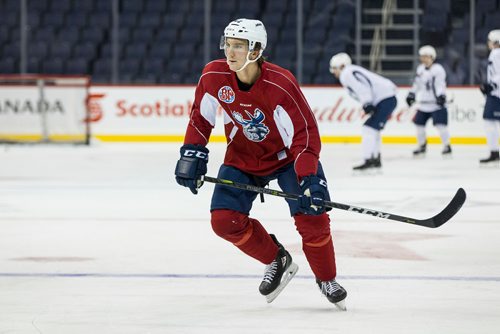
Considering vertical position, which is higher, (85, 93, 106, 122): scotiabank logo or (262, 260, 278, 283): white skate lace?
(262, 260, 278, 283): white skate lace

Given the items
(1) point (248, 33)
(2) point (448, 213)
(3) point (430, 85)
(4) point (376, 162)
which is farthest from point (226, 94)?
(3) point (430, 85)

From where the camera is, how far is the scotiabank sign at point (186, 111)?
53.0 ft

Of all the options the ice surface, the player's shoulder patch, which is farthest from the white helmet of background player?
the ice surface

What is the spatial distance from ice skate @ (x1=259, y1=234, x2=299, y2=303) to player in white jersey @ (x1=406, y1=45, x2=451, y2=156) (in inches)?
366

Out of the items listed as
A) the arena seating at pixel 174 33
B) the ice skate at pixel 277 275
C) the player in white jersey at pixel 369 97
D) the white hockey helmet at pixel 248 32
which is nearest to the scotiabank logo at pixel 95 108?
the arena seating at pixel 174 33

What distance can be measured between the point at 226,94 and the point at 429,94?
32.8 ft

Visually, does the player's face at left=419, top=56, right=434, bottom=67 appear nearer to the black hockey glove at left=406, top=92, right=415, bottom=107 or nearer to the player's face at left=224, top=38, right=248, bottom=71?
the black hockey glove at left=406, top=92, right=415, bottom=107

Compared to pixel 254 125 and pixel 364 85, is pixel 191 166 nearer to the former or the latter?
pixel 254 125

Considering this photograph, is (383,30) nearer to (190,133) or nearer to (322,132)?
(322,132)

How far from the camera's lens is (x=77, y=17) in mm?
17453

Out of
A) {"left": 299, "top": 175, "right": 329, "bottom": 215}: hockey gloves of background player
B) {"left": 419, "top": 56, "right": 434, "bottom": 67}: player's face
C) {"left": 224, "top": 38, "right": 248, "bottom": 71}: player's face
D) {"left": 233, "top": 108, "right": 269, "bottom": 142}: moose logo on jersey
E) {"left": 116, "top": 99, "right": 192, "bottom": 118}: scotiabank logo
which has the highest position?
{"left": 224, "top": 38, "right": 248, "bottom": 71}: player's face

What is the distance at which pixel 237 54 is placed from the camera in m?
4.28

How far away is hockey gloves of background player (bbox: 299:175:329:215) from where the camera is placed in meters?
4.23

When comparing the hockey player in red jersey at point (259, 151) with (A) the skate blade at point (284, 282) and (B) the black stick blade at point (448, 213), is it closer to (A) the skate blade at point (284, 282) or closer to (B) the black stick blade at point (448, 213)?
(A) the skate blade at point (284, 282)
